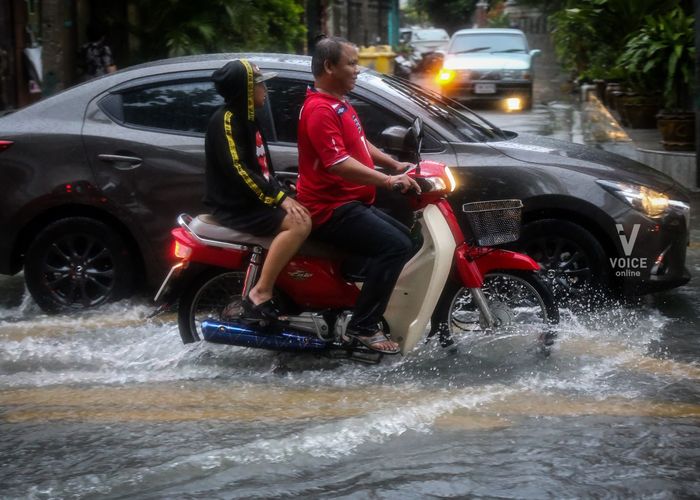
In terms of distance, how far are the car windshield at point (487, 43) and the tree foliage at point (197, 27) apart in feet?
26.3

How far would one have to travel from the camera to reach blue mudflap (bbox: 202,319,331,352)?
5656 millimetres

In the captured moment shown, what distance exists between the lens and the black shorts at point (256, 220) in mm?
5430

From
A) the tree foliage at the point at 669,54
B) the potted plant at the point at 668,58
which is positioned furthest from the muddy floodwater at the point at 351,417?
the tree foliage at the point at 669,54

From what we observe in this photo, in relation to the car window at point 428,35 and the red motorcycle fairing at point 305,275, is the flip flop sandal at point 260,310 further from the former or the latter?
the car window at point 428,35

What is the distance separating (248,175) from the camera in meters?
5.35

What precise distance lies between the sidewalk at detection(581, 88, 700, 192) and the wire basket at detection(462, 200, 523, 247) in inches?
270

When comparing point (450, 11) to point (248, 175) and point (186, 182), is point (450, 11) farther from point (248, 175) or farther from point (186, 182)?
point (248, 175)

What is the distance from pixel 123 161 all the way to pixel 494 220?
2684mm

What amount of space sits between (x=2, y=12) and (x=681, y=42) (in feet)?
30.3

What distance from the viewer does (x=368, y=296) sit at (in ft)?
18.0

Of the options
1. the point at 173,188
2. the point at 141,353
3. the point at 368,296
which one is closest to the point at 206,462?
the point at 368,296

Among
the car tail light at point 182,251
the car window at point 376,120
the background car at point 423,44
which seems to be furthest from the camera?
the background car at point 423,44

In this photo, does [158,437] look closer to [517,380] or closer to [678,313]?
[517,380]

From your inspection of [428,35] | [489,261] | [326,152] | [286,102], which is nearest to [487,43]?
[286,102]
